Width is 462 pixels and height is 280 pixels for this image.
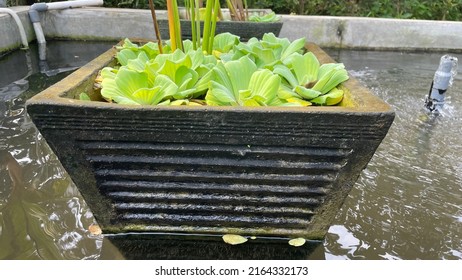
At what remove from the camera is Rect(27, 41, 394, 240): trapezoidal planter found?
27.5 inches

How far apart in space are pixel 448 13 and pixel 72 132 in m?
4.43

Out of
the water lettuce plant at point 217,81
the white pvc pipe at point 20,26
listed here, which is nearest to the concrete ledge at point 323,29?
the white pvc pipe at point 20,26

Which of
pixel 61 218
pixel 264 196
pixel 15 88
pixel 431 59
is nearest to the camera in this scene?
pixel 264 196

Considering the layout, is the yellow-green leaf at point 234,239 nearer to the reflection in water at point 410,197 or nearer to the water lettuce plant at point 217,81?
the reflection in water at point 410,197

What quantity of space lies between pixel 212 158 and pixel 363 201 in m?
0.56

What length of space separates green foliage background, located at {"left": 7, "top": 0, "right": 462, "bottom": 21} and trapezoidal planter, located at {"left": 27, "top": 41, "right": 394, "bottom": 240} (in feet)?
10.9

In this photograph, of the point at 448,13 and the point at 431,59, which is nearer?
the point at 431,59

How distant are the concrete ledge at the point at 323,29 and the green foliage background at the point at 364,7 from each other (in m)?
Answer: 0.70

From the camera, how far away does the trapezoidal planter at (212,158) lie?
0.70 meters

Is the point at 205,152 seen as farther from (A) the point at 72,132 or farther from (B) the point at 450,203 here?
(B) the point at 450,203

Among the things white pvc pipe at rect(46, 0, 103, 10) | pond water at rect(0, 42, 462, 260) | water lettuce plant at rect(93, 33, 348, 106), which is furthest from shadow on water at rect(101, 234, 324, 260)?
white pvc pipe at rect(46, 0, 103, 10)

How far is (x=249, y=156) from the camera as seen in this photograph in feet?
2.54

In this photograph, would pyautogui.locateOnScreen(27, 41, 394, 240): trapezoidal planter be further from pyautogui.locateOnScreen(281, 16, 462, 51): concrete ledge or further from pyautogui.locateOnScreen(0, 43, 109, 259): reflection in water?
pyautogui.locateOnScreen(281, 16, 462, 51): concrete ledge

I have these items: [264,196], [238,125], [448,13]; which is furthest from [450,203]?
[448,13]
